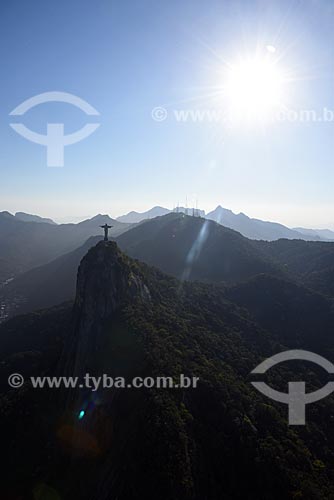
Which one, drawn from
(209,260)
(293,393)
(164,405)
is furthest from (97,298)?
(209,260)

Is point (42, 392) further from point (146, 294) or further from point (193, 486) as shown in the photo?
point (193, 486)

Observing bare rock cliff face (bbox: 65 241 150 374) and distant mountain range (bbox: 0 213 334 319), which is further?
distant mountain range (bbox: 0 213 334 319)

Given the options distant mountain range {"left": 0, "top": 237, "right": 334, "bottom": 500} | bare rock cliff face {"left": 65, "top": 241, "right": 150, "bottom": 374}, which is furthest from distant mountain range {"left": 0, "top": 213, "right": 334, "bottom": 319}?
bare rock cliff face {"left": 65, "top": 241, "right": 150, "bottom": 374}

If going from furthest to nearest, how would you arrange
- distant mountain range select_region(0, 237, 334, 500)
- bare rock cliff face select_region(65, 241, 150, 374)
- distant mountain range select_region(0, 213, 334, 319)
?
distant mountain range select_region(0, 213, 334, 319), bare rock cliff face select_region(65, 241, 150, 374), distant mountain range select_region(0, 237, 334, 500)

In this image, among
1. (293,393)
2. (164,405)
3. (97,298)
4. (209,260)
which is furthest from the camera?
(209,260)

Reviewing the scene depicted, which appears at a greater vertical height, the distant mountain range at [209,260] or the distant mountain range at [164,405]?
the distant mountain range at [209,260]

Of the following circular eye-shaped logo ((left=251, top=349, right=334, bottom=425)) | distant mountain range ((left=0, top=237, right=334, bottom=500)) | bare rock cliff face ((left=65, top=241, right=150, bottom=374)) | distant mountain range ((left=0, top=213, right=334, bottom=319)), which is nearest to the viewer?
distant mountain range ((left=0, top=237, right=334, bottom=500))

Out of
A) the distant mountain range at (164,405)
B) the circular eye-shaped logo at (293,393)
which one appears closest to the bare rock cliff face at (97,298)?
the distant mountain range at (164,405)

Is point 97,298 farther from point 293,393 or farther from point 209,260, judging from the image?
point 209,260

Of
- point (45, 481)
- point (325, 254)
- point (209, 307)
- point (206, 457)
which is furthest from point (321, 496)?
point (325, 254)

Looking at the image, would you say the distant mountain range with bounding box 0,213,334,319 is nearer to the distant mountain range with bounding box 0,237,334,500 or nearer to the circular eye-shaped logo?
the distant mountain range with bounding box 0,237,334,500

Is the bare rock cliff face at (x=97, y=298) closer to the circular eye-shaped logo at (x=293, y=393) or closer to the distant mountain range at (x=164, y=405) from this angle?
the distant mountain range at (x=164, y=405)
